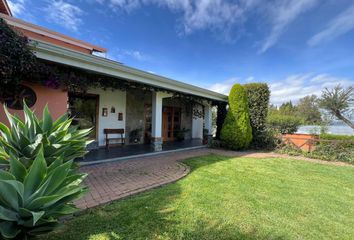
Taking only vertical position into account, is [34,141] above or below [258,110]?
below

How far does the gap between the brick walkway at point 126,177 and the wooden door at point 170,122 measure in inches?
219

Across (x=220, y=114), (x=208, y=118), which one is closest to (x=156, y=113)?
(x=208, y=118)

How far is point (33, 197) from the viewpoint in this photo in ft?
5.10

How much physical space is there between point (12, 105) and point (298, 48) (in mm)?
12133

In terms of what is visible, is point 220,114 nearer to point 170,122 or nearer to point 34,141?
point 170,122

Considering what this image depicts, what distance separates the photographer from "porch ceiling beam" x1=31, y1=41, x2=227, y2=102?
458 centimetres

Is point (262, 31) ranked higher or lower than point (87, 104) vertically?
higher

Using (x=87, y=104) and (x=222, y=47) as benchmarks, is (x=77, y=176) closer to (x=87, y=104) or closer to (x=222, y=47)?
(x=87, y=104)

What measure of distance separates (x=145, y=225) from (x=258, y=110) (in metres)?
9.65

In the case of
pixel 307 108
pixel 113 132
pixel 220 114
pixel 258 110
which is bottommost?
pixel 113 132

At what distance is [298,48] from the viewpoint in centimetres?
994

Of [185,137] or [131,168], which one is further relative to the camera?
[185,137]

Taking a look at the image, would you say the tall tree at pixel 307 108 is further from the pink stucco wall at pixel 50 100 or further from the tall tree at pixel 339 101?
the pink stucco wall at pixel 50 100

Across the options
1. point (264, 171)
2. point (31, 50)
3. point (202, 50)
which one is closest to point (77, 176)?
point (31, 50)
